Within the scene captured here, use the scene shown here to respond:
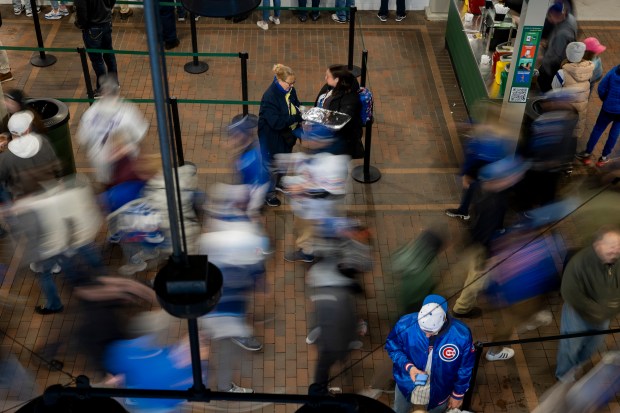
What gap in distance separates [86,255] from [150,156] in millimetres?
1162

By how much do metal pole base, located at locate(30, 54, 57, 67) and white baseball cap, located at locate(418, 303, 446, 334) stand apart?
27.4 feet

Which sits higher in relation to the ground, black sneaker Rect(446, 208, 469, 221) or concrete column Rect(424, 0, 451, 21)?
concrete column Rect(424, 0, 451, 21)

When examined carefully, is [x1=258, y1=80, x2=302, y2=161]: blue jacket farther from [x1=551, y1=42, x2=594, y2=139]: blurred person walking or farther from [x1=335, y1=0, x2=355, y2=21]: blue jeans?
[x1=335, y1=0, x2=355, y2=21]: blue jeans

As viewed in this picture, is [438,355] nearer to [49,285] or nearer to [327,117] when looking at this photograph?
[327,117]

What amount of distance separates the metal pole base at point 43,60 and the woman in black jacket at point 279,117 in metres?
5.00

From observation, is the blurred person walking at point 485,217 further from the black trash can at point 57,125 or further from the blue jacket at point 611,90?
the black trash can at point 57,125

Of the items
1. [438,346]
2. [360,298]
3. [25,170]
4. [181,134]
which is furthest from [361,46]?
[438,346]

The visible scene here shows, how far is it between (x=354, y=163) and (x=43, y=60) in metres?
5.31

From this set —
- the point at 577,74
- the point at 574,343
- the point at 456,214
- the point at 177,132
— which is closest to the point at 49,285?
the point at 177,132

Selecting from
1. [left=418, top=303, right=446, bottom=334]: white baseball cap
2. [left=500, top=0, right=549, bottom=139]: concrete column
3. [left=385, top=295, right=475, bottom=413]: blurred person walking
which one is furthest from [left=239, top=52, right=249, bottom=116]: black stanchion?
[left=418, top=303, right=446, bottom=334]: white baseball cap

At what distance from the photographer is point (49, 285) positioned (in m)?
7.23

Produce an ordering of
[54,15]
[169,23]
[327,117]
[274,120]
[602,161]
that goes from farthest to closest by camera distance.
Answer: [54,15] < [169,23] < [602,161] < [327,117] < [274,120]

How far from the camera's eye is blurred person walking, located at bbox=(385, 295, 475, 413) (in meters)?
5.46

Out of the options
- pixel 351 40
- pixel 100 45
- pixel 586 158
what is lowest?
pixel 586 158
